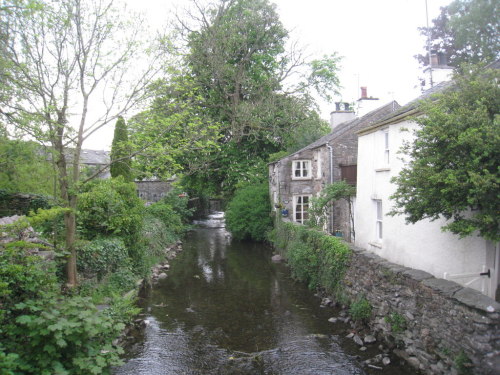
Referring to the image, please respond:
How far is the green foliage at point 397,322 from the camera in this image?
9.64 meters

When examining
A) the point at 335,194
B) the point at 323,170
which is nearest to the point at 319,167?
the point at 323,170

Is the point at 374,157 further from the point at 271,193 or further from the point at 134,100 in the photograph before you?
the point at 271,193

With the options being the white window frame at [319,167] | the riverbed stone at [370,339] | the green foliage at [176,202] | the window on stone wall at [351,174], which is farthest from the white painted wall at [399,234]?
the green foliage at [176,202]

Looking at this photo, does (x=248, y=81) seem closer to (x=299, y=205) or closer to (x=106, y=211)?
(x=299, y=205)

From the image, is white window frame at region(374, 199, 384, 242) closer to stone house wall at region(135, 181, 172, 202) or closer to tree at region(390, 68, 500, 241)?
tree at region(390, 68, 500, 241)

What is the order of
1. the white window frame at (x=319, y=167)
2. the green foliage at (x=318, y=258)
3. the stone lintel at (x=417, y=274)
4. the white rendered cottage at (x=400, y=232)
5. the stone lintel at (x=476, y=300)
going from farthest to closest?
the white window frame at (x=319, y=167) → the green foliage at (x=318, y=258) → the stone lintel at (x=417, y=274) → the white rendered cottage at (x=400, y=232) → the stone lintel at (x=476, y=300)

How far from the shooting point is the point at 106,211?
14.3m

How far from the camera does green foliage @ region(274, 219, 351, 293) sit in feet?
44.5

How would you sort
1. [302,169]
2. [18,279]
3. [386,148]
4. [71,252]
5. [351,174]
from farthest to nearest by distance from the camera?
[302,169] → [351,174] → [386,148] → [71,252] → [18,279]

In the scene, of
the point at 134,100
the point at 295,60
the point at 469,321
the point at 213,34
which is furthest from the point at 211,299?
the point at 295,60

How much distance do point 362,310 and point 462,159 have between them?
5991mm

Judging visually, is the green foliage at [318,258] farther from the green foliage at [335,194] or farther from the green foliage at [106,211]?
the green foliage at [106,211]

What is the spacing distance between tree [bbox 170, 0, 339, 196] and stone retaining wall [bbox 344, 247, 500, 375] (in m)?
16.8

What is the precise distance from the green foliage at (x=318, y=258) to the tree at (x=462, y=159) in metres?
5.54
